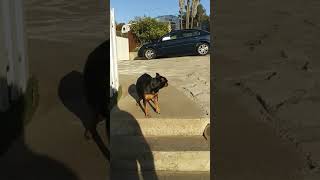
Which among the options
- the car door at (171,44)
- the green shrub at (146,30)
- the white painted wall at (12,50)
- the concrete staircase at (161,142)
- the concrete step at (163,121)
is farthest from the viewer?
the green shrub at (146,30)

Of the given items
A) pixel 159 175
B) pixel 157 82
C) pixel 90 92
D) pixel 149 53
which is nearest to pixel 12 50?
pixel 90 92

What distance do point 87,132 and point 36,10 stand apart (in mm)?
693

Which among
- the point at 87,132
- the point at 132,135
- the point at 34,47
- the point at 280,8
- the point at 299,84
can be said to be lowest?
the point at 132,135

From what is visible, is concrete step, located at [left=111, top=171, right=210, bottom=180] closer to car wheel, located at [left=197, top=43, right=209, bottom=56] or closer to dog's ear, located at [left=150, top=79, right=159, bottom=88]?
dog's ear, located at [left=150, top=79, right=159, bottom=88]

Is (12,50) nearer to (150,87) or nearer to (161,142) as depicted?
(161,142)

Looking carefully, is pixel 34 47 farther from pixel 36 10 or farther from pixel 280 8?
pixel 280 8

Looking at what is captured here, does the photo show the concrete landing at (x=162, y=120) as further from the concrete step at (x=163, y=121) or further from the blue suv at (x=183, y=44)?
the blue suv at (x=183, y=44)

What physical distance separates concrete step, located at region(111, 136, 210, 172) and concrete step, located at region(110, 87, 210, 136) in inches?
7.7

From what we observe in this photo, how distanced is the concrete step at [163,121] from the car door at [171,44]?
33.7 feet

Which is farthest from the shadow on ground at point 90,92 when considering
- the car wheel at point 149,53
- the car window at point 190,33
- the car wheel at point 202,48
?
the car wheel at point 149,53

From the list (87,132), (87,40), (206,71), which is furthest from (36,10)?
(206,71)

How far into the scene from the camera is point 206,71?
10172 mm

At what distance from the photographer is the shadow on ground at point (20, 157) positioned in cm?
261

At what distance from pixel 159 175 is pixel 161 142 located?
85 centimetres
